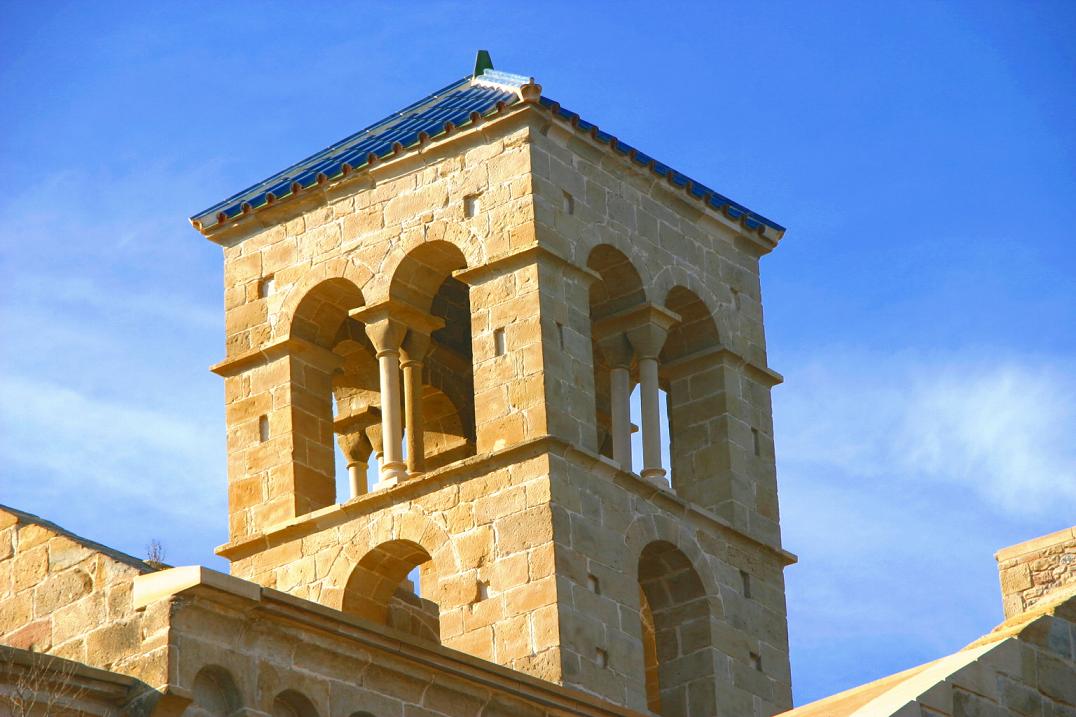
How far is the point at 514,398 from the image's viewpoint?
110 feet

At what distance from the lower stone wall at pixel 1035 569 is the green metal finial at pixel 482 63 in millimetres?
14266

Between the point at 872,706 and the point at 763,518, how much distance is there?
51.2 ft

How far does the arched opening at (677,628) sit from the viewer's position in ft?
111

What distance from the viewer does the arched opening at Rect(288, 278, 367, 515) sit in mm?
35031

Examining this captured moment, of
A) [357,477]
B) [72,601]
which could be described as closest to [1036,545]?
[72,601]

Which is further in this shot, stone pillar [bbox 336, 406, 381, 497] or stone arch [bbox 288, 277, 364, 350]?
stone pillar [bbox 336, 406, 381, 497]

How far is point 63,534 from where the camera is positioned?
26.0 m

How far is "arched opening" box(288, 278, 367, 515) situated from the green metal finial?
10.4 ft

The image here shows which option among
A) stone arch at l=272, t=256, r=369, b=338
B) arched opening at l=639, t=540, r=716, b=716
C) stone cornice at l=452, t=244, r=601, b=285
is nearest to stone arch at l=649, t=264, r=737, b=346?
stone cornice at l=452, t=244, r=601, b=285

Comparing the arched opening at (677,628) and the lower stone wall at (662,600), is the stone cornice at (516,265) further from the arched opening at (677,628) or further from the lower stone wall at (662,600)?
the arched opening at (677,628)

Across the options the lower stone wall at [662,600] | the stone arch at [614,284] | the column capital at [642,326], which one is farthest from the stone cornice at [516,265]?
the lower stone wall at [662,600]

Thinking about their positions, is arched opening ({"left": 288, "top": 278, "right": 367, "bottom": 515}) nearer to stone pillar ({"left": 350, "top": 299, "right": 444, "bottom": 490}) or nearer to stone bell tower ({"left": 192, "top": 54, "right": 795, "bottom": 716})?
stone bell tower ({"left": 192, "top": 54, "right": 795, "bottom": 716})

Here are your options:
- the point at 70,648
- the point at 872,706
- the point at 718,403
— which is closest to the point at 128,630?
the point at 70,648

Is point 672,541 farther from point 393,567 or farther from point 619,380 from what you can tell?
point 393,567
